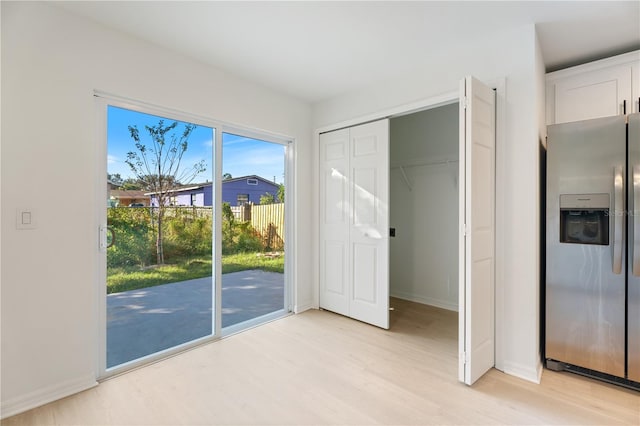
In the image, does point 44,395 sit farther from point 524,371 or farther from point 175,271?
point 524,371

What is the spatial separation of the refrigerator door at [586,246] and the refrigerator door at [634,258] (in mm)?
35

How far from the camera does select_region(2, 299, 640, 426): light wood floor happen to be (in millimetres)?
1794

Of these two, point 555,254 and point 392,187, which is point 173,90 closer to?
point 392,187

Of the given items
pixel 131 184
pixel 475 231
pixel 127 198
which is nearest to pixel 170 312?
pixel 127 198

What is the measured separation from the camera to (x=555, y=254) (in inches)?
90.6

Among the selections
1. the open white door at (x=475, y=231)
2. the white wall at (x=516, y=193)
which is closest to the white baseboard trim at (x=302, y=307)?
the open white door at (x=475, y=231)

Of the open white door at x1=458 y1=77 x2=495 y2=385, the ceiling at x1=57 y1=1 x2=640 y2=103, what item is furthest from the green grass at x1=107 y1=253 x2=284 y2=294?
the open white door at x1=458 y1=77 x2=495 y2=385

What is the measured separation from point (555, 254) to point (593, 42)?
172 cm

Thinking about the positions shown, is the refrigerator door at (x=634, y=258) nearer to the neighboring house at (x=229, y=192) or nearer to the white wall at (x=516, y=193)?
the white wall at (x=516, y=193)

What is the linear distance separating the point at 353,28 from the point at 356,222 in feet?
6.26

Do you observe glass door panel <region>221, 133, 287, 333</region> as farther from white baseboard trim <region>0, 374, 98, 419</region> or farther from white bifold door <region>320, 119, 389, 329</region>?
white baseboard trim <region>0, 374, 98, 419</region>

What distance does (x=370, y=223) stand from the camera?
3.29 metres

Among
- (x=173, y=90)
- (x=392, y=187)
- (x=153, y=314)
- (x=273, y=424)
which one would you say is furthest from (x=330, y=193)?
(x=273, y=424)

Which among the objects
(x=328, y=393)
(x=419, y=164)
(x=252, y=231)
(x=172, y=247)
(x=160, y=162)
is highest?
(x=419, y=164)
